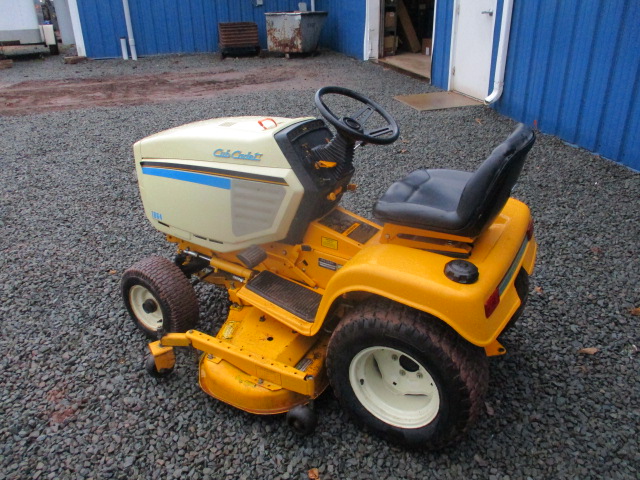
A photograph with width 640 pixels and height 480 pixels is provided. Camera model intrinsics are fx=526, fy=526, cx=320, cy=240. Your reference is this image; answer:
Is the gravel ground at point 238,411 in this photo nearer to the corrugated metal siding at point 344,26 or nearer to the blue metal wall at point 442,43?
the blue metal wall at point 442,43

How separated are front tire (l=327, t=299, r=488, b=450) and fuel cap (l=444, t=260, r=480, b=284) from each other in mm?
187

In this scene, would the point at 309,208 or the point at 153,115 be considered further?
the point at 153,115

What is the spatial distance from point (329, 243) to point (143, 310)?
118 cm

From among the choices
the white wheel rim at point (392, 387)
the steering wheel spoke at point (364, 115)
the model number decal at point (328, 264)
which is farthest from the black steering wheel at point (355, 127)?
the white wheel rim at point (392, 387)

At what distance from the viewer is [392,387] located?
2.21 metres

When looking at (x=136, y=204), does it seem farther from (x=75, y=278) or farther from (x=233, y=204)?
(x=233, y=204)

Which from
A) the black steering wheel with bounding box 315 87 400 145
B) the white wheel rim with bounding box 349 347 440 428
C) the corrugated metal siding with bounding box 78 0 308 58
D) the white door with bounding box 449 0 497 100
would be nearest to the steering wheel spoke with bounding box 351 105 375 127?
the black steering wheel with bounding box 315 87 400 145

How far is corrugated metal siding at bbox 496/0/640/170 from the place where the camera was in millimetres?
→ 4812

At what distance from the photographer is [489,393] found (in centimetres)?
244

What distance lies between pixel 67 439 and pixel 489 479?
1771mm

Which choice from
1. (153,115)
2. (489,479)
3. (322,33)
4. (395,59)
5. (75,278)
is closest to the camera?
(489,479)

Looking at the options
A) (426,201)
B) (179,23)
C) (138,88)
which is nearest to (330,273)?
(426,201)

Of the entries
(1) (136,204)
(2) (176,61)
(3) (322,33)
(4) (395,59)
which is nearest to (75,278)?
(1) (136,204)

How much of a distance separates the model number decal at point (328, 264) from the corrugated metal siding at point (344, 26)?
9.47 meters
